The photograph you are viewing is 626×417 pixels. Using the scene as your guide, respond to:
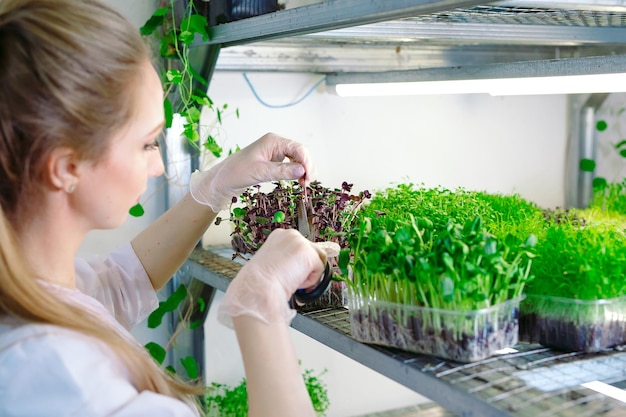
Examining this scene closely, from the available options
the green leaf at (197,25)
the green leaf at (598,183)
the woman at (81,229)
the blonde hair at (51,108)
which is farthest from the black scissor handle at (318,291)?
the green leaf at (598,183)

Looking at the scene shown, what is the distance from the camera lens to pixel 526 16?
157cm

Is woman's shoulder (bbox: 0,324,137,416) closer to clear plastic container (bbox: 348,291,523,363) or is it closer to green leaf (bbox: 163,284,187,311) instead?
clear plastic container (bbox: 348,291,523,363)

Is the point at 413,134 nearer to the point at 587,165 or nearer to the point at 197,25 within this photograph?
the point at 587,165

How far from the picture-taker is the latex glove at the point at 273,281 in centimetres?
104

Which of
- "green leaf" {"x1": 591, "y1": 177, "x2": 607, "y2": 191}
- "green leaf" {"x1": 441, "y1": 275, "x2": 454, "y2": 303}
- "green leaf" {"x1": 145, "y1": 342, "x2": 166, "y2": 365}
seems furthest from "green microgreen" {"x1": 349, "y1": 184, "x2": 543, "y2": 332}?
"green leaf" {"x1": 591, "y1": 177, "x2": 607, "y2": 191}

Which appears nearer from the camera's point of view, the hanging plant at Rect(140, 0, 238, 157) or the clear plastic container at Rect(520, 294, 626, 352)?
the clear plastic container at Rect(520, 294, 626, 352)

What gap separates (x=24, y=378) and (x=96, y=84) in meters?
A: 0.39

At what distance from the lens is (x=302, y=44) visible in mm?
2049

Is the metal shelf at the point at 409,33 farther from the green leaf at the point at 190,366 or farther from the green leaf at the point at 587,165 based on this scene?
the green leaf at the point at 190,366

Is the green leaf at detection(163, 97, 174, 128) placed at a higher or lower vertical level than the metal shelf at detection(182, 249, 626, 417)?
higher

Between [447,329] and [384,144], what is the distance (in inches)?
52.2

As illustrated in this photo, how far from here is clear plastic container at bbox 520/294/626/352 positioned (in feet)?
3.31

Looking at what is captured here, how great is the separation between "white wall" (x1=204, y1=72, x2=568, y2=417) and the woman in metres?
0.95

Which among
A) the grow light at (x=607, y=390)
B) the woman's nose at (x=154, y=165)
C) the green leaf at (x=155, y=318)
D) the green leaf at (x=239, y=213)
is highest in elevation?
the woman's nose at (x=154, y=165)
